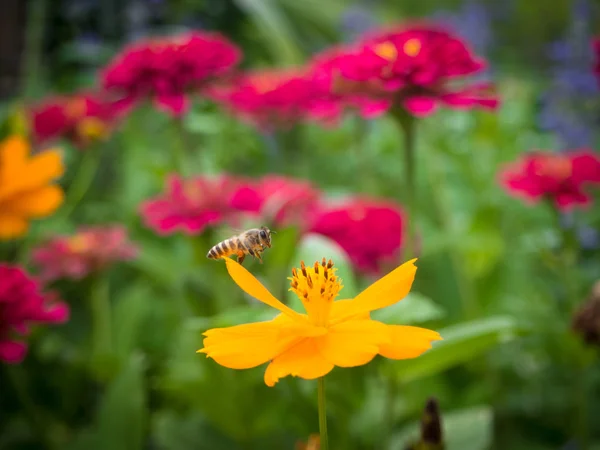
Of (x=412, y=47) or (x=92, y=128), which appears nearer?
(x=412, y=47)

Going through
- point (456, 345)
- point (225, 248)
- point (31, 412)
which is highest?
point (225, 248)

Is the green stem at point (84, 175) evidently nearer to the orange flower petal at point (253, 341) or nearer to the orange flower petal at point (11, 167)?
the orange flower petal at point (11, 167)

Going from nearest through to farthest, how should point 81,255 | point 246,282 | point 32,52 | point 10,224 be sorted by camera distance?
point 246,282, point 10,224, point 81,255, point 32,52

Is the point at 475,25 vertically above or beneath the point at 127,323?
above

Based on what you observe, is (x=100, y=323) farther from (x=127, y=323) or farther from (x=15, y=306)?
(x=15, y=306)

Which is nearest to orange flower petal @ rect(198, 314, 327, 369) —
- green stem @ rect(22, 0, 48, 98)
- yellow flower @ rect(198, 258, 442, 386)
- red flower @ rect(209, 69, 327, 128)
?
yellow flower @ rect(198, 258, 442, 386)

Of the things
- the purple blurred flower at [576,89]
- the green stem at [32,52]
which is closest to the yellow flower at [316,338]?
the purple blurred flower at [576,89]

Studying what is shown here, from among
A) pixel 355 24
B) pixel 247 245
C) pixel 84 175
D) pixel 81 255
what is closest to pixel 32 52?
pixel 84 175

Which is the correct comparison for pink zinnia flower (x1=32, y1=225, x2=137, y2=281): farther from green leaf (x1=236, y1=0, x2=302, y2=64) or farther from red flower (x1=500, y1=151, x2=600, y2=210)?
green leaf (x1=236, y1=0, x2=302, y2=64)
